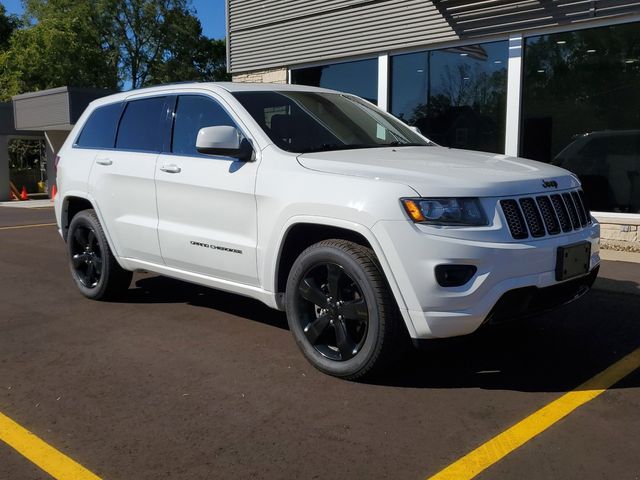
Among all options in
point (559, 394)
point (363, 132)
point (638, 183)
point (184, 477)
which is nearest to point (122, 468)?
point (184, 477)

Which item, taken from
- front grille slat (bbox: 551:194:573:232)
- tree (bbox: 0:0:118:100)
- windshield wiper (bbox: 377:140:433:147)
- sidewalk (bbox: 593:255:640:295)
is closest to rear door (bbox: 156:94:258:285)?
windshield wiper (bbox: 377:140:433:147)

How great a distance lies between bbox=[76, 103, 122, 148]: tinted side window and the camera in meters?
5.70

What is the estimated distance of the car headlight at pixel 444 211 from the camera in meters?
3.43

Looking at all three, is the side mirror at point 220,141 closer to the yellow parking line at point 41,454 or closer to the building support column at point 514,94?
the yellow parking line at point 41,454

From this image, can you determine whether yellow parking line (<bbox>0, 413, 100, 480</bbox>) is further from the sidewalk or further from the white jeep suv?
the sidewalk

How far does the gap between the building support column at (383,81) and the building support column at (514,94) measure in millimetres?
2218

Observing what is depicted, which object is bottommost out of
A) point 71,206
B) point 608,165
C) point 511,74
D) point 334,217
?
point 71,206

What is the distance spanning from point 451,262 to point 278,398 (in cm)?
123

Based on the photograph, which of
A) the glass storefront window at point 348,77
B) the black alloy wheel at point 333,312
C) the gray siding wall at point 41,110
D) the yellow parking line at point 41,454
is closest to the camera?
the yellow parking line at point 41,454

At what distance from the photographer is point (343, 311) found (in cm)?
380

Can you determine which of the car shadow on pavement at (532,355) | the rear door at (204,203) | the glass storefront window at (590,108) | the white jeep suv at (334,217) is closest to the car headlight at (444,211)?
the white jeep suv at (334,217)

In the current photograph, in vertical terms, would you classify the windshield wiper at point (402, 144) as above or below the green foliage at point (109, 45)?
below

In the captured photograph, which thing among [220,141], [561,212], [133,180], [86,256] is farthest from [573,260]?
[86,256]

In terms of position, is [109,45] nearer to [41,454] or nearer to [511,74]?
[511,74]
